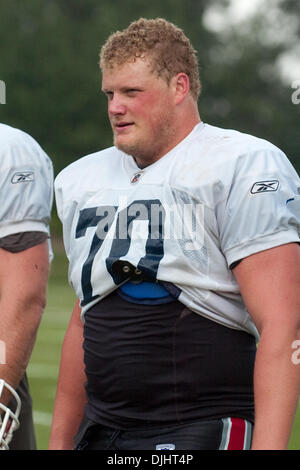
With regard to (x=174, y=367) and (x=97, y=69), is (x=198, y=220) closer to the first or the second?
(x=174, y=367)

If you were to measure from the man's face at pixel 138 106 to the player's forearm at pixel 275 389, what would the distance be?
1.94 ft

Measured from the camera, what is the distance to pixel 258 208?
232 centimetres

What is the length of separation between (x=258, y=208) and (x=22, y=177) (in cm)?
77

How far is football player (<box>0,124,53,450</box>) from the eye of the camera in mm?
2645

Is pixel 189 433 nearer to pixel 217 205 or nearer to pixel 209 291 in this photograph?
pixel 209 291

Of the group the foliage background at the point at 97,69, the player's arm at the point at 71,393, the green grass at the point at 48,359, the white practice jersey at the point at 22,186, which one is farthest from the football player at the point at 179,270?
the foliage background at the point at 97,69

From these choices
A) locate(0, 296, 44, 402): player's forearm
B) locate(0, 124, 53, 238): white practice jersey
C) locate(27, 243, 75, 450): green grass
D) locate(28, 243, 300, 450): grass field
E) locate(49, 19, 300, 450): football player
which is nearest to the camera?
locate(49, 19, 300, 450): football player

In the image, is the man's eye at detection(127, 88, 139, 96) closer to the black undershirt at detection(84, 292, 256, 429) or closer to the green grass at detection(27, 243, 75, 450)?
the black undershirt at detection(84, 292, 256, 429)

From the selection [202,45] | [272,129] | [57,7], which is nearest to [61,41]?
[57,7]

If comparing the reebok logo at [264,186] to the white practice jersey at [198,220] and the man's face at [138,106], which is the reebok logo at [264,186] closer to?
the white practice jersey at [198,220]

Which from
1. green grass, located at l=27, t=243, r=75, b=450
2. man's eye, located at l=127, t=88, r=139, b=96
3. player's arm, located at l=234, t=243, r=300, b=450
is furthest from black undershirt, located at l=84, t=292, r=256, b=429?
green grass, located at l=27, t=243, r=75, b=450

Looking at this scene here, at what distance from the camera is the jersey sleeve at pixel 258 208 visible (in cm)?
230

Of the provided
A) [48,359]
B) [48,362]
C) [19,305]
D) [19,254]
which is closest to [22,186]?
[19,254]

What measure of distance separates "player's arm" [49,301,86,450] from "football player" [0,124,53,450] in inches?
4.0
